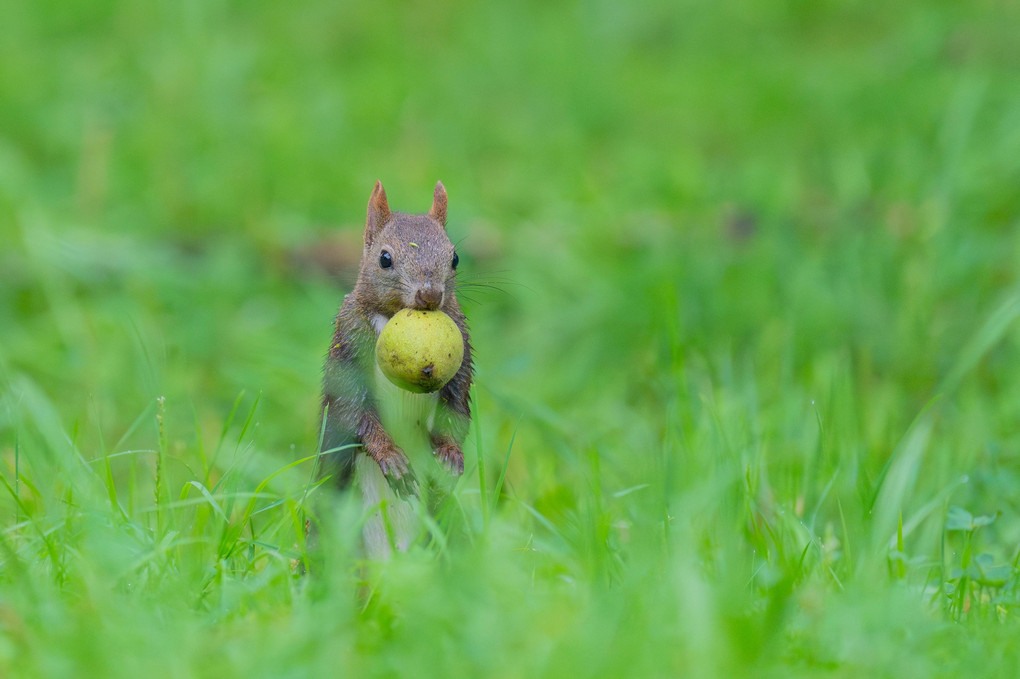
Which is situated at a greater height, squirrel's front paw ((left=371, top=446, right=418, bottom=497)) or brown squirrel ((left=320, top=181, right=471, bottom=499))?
brown squirrel ((left=320, top=181, right=471, bottom=499))

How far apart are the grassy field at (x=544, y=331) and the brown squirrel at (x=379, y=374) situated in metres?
0.15

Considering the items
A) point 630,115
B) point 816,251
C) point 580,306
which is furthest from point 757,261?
point 630,115

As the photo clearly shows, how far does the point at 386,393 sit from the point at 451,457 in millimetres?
194

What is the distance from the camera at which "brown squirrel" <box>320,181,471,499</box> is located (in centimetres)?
227

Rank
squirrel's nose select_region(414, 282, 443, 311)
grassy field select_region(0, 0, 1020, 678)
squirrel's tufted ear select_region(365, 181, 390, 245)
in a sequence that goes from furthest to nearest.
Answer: squirrel's tufted ear select_region(365, 181, 390, 245), squirrel's nose select_region(414, 282, 443, 311), grassy field select_region(0, 0, 1020, 678)

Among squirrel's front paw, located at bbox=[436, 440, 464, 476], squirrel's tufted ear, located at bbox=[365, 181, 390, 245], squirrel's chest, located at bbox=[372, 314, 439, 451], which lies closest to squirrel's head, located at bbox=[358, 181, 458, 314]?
squirrel's tufted ear, located at bbox=[365, 181, 390, 245]

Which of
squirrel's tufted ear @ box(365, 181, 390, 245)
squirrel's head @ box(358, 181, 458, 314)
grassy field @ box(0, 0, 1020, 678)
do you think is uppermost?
squirrel's tufted ear @ box(365, 181, 390, 245)

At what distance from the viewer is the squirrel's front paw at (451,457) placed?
2281mm

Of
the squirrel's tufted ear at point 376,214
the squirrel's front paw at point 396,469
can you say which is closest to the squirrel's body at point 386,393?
the squirrel's front paw at point 396,469

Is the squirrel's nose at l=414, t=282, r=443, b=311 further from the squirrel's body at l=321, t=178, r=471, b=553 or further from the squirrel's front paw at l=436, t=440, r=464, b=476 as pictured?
the squirrel's front paw at l=436, t=440, r=464, b=476

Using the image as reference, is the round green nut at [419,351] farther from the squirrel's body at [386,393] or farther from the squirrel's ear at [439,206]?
the squirrel's ear at [439,206]

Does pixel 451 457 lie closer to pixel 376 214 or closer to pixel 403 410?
pixel 403 410

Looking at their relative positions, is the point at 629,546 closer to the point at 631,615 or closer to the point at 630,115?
the point at 631,615

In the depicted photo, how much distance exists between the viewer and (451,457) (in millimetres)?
2289
